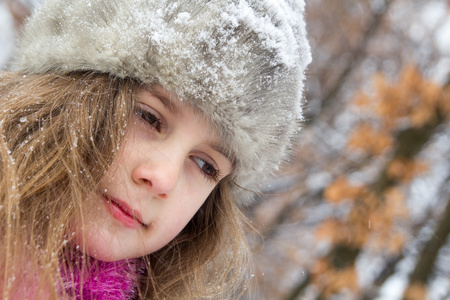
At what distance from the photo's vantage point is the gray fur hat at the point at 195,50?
41.7 inches

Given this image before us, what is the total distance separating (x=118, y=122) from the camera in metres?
1.07

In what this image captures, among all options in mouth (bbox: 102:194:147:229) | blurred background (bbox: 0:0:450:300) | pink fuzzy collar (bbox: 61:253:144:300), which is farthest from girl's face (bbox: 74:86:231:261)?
blurred background (bbox: 0:0:450:300)

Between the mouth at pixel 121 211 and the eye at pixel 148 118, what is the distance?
254mm

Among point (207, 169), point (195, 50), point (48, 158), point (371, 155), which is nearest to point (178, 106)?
point (195, 50)

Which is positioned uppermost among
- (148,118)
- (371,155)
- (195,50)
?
(371,155)

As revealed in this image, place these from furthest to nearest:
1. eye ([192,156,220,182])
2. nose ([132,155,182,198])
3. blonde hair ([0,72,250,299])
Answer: eye ([192,156,220,182]) < nose ([132,155,182,198]) < blonde hair ([0,72,250,299])

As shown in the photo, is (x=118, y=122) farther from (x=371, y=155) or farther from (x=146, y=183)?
(x=371, y=155)

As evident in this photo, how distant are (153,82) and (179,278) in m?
0.84

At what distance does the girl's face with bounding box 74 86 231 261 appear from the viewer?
1.04 m

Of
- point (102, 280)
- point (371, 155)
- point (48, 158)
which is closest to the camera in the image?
point (48, 158)

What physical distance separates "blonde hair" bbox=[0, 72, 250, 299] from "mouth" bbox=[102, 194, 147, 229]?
0.07 metres

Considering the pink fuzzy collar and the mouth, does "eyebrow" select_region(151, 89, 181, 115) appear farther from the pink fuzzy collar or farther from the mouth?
the pink fuzzy collar

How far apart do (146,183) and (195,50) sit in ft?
1.41

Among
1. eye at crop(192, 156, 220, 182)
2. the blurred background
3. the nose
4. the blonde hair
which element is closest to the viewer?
the blonde hair
